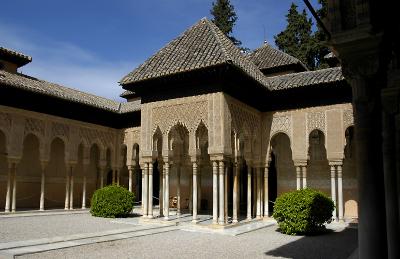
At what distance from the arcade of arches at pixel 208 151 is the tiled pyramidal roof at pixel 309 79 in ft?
3.51

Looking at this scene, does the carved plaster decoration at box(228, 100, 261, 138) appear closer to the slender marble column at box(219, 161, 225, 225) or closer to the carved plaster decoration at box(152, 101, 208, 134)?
the carved plaster decoration at box(152, 101, 208, 134)

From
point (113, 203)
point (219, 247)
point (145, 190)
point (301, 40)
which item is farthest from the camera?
point (301, 40)

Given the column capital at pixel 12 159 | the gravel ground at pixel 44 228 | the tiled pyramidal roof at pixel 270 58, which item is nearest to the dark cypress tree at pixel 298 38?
the tiled pyramidal roof at pixel 270 58

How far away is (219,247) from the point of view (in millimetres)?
9484

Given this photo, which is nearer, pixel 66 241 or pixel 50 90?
pixel 66 241

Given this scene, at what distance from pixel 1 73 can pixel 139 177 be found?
1146cm

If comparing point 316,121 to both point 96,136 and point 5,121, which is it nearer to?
point 96,136

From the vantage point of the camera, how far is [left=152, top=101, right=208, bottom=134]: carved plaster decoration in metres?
13.7

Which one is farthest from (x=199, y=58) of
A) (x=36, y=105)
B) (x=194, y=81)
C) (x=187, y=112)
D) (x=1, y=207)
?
(x=1, y=207)

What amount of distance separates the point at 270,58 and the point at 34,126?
12.9 meters

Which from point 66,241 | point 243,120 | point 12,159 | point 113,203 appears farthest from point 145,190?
point 12,159

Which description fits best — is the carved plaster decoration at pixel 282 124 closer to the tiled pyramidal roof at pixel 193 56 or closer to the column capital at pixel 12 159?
the tiled pyramidal roof at pixel 193 56

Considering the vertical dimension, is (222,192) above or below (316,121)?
below

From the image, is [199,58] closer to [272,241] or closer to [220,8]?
[272,241]
